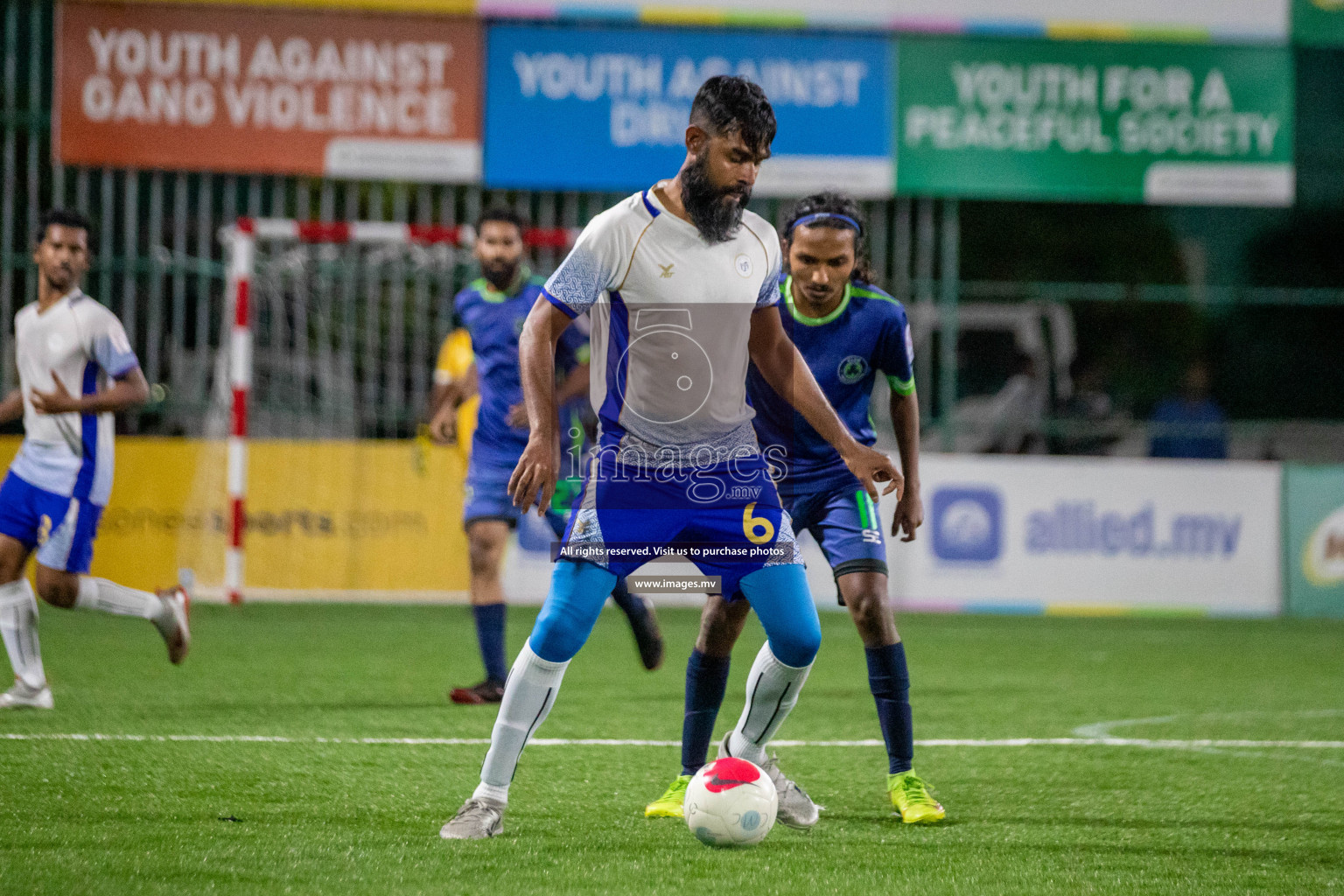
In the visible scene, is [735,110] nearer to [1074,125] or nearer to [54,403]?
[54,403]

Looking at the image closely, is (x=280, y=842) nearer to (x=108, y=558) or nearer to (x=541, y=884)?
(x=541, y=884)

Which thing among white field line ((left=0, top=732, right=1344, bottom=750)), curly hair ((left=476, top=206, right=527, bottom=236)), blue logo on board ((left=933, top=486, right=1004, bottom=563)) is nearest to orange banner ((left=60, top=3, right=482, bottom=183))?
blue logo on board ((left=933, top=486, right=1004, bottom=563))

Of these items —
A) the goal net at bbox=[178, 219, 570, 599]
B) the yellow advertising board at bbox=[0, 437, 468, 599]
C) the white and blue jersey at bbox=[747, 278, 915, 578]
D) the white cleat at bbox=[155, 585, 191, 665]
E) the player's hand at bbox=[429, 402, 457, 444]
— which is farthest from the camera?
the goal net at bbox=[178, 219, 570, 599]

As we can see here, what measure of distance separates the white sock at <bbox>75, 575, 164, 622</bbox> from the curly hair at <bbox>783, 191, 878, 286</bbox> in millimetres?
3709

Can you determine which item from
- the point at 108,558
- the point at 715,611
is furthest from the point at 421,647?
the point at 715,611

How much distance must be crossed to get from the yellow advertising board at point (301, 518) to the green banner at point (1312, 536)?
262 inches

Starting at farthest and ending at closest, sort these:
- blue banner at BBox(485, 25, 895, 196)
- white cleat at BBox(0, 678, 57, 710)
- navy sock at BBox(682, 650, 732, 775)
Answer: blue banner at BBox(485, 25, 895, 196) < white cleat at BBox(0, 678, 57, 710) < navy sock at BBox(682, 650, 732, 775)

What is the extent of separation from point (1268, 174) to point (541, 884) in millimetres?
11973

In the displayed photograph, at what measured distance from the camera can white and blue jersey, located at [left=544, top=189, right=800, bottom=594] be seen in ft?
14.9

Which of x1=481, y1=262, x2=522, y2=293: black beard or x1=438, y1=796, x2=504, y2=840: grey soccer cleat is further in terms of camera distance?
x1=481, y1=262, x2=522, y2=293: black beard

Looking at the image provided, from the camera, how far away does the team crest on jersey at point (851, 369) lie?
565cm

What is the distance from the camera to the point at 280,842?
4586 millimetres

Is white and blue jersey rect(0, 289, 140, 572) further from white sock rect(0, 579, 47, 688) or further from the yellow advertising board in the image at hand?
the yellow advertising board

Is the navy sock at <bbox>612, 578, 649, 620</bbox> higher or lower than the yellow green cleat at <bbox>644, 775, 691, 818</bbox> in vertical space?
higher
